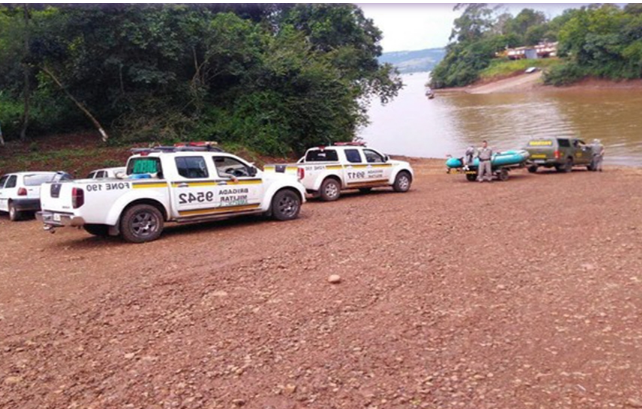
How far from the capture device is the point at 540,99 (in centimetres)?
6956

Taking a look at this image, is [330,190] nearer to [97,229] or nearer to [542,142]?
[97,229]

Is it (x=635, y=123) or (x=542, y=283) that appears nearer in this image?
(x=542, y=283)

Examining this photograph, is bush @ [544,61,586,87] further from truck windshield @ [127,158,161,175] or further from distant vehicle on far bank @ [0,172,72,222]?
truck windshield @ [127,158,161,175]

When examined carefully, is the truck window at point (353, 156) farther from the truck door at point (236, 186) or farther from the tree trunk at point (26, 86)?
the tree trunk at point (26, 86)

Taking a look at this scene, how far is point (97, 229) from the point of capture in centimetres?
933

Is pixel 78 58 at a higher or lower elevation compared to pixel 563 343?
higher

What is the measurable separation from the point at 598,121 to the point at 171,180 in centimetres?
4446

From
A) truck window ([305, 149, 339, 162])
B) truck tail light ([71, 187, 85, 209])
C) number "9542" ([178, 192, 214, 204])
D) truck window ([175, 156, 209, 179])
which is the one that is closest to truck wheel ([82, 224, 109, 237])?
truck tail light ([71, 187, 85, 209])

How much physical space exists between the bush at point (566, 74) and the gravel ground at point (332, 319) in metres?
76.5

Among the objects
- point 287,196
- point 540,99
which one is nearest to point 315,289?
point 287,196

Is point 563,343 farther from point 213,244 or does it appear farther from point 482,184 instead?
point 482,184

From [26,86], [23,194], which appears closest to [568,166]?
[23,194]

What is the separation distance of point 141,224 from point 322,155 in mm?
6997

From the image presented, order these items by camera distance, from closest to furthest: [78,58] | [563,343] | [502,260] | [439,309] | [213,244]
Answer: [563,343] < [439,309] < [502,260] < [213,244] < [78,58]
